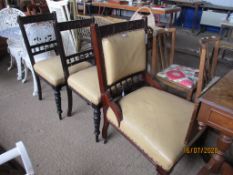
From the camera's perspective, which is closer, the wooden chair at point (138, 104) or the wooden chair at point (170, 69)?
the wooden chair at point (138, 104)

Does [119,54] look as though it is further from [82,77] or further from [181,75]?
[181,75]

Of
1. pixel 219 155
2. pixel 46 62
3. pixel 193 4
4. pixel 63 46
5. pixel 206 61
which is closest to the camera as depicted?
pixel 219 155

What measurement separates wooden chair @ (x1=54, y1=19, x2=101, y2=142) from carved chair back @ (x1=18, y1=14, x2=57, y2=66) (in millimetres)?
417

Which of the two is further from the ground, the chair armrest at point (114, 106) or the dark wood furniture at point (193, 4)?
the dark wood furniture at point (193, 4)

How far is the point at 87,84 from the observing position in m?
1.47

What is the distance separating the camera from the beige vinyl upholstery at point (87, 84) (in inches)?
54.8

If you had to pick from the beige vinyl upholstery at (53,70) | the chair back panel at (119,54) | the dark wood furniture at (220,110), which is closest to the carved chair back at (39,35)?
the beige vinyl upholstery at (53,70)

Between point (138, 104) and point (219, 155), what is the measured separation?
52 cm

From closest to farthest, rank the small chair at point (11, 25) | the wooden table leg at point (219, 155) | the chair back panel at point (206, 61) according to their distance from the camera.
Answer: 1. the wooden table leg at point (219, 155)
2. the chair back panel at point (206, 61)
3. the small chair at point (11, 25)

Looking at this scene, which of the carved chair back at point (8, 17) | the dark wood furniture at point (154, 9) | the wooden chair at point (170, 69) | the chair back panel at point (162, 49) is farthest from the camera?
the dark wood furniture at point (154, 9)

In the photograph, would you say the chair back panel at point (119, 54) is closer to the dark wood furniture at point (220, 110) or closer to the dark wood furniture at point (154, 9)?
the dark wood furniture at point (220, 110)

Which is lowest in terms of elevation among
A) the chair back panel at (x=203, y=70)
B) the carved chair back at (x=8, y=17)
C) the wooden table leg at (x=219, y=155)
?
the wooden table leg at (x=219, y=155)

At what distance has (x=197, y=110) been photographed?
84 centimetres

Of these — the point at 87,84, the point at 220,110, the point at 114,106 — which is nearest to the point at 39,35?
the point at 87,84
